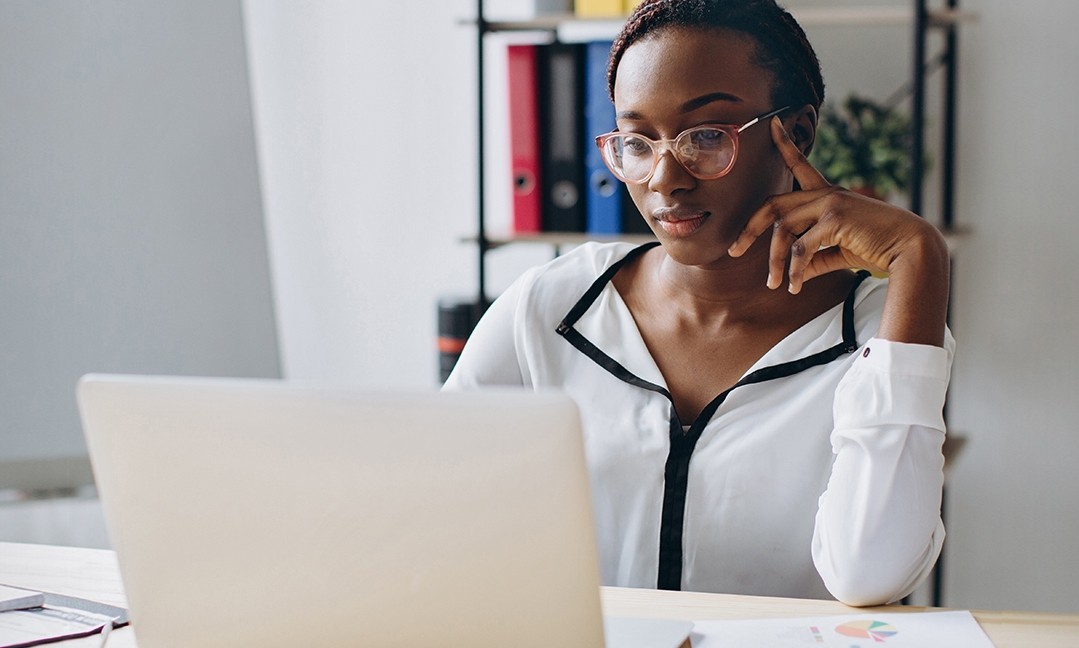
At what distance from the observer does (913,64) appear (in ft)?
6.68

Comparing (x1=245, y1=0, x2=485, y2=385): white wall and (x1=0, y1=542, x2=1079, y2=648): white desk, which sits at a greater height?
(x1=245, y1=0, x2=485, y2=385): white wall

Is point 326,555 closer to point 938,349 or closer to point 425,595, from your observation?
point 425,595

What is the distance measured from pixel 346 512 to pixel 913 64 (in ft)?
5.36

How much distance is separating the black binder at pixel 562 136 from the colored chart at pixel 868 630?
138 cm

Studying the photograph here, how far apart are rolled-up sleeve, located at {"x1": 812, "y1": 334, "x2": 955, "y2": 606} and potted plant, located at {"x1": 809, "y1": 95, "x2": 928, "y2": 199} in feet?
A: 3.54

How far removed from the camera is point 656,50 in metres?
1.27

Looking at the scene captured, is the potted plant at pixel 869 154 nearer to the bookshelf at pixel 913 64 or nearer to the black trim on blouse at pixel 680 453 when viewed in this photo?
the bookshelf at pixel 913 64

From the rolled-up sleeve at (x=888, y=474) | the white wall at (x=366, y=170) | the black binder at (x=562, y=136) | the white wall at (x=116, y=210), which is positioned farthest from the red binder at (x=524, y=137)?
the rolled-up sleeve at (x=888, y=474)

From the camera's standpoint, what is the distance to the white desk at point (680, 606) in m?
0.99

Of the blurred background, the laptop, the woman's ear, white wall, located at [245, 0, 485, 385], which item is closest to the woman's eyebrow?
the woman's ear

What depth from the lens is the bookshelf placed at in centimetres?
204

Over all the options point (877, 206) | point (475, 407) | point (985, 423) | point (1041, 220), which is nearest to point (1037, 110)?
point (1041, 220)

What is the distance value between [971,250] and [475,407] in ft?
6.30

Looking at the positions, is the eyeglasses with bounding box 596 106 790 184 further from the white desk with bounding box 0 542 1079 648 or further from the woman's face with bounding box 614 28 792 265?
the white desk with bounding box 0 542 1079 648
